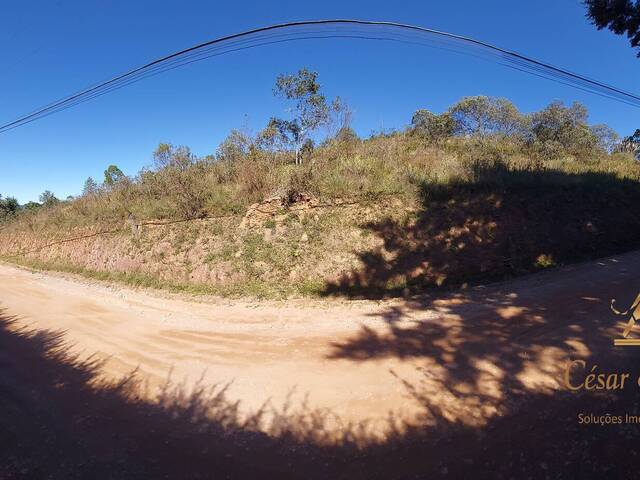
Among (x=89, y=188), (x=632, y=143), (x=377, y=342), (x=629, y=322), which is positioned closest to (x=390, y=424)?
(x=377, y=342)

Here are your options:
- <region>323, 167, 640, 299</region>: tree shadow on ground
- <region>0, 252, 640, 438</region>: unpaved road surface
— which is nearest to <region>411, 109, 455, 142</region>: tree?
<region>323, 167, 640, 299</region>: tree shadow on ground

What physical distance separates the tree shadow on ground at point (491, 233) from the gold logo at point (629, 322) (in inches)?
110

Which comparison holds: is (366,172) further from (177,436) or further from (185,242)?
(177,436)

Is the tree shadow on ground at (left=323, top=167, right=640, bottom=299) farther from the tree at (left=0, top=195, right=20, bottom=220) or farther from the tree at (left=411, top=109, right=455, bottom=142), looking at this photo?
the tree at (left=0, top=195, right=20, bottom=220)

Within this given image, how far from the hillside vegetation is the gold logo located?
2.90 metres

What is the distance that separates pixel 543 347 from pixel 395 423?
2.54 m

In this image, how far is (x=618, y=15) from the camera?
9.59 meters

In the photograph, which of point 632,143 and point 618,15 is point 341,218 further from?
point 632,143

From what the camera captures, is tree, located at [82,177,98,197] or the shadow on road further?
tree, located at [82,177,98,197]

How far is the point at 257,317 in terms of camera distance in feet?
23.8

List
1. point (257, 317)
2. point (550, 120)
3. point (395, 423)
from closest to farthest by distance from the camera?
point (395, 423) → point (257, 317) → point (550, 120)

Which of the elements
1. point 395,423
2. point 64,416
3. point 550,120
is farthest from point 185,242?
point 550,120

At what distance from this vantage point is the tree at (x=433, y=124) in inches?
896

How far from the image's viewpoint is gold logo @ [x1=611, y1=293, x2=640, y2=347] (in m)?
4.48
